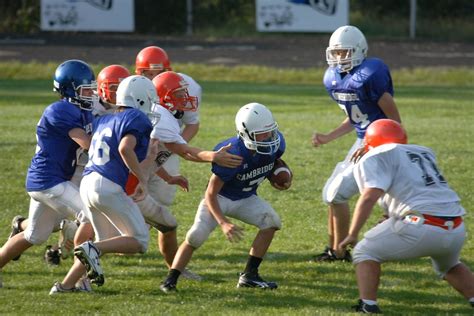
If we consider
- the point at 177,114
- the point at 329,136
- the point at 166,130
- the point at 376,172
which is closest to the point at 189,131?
the point at 177,114

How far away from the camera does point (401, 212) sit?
21.2 feet

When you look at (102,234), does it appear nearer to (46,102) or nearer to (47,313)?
(47,313)

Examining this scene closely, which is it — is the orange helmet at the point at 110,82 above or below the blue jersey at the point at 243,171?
above

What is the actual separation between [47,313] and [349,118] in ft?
10.5

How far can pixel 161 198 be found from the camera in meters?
8.33

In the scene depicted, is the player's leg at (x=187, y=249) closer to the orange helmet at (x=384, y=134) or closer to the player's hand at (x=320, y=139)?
the orange helmet at (x=384, y=134)

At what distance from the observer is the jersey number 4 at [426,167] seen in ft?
21.2

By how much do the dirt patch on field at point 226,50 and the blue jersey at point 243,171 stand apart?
20075 millimetres

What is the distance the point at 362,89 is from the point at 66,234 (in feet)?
8.43

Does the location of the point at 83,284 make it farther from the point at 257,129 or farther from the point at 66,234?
the point at 257,129

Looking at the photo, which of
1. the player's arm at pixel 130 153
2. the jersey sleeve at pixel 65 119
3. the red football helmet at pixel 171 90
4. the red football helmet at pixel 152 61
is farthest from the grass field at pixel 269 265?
the red football helmet at pixel 152 61

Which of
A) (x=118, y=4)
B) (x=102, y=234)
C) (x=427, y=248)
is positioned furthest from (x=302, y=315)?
(x=118, y=4)

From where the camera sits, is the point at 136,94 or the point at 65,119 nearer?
the point at 136,94

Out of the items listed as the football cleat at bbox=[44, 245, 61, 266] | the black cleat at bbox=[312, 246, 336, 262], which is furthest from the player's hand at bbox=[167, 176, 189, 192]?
the black cleat at bbox=[312, 246, 336, 262]
